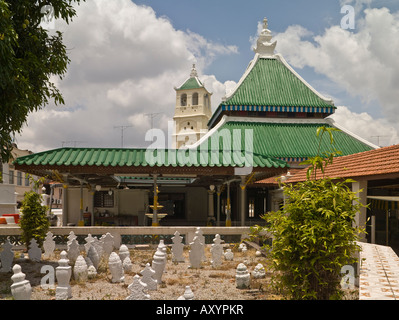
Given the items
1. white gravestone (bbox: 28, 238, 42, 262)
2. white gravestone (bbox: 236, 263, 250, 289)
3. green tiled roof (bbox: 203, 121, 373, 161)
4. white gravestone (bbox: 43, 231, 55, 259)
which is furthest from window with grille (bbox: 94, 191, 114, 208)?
white gravestone (bbox: 236, 263, 250, 289)

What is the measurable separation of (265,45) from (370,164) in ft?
74.0

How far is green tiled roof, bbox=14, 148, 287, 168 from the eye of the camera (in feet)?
48.0

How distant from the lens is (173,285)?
9.29 metres

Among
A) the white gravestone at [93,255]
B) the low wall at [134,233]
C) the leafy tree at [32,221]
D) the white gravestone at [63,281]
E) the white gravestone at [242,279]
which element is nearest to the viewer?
the white gravestone at [63,281]

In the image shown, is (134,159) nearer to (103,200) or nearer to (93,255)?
(93,255)

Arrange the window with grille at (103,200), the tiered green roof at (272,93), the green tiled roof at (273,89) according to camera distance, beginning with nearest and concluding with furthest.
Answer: the window with grille at (103,200)
the tiered green roof at (272,93)
the green tiled roof at (273,89)

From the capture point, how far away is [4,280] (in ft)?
32.1

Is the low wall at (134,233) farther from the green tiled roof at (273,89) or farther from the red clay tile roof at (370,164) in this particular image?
the green tiled roof at (273,89)

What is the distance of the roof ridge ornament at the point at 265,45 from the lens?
31.6 meters

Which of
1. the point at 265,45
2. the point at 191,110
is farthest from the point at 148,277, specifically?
the point at 191,110

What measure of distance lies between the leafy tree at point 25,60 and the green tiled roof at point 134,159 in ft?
13.9

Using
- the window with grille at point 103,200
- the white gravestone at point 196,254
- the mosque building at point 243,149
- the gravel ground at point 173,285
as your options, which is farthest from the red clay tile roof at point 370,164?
the window with grille at point 103,200
